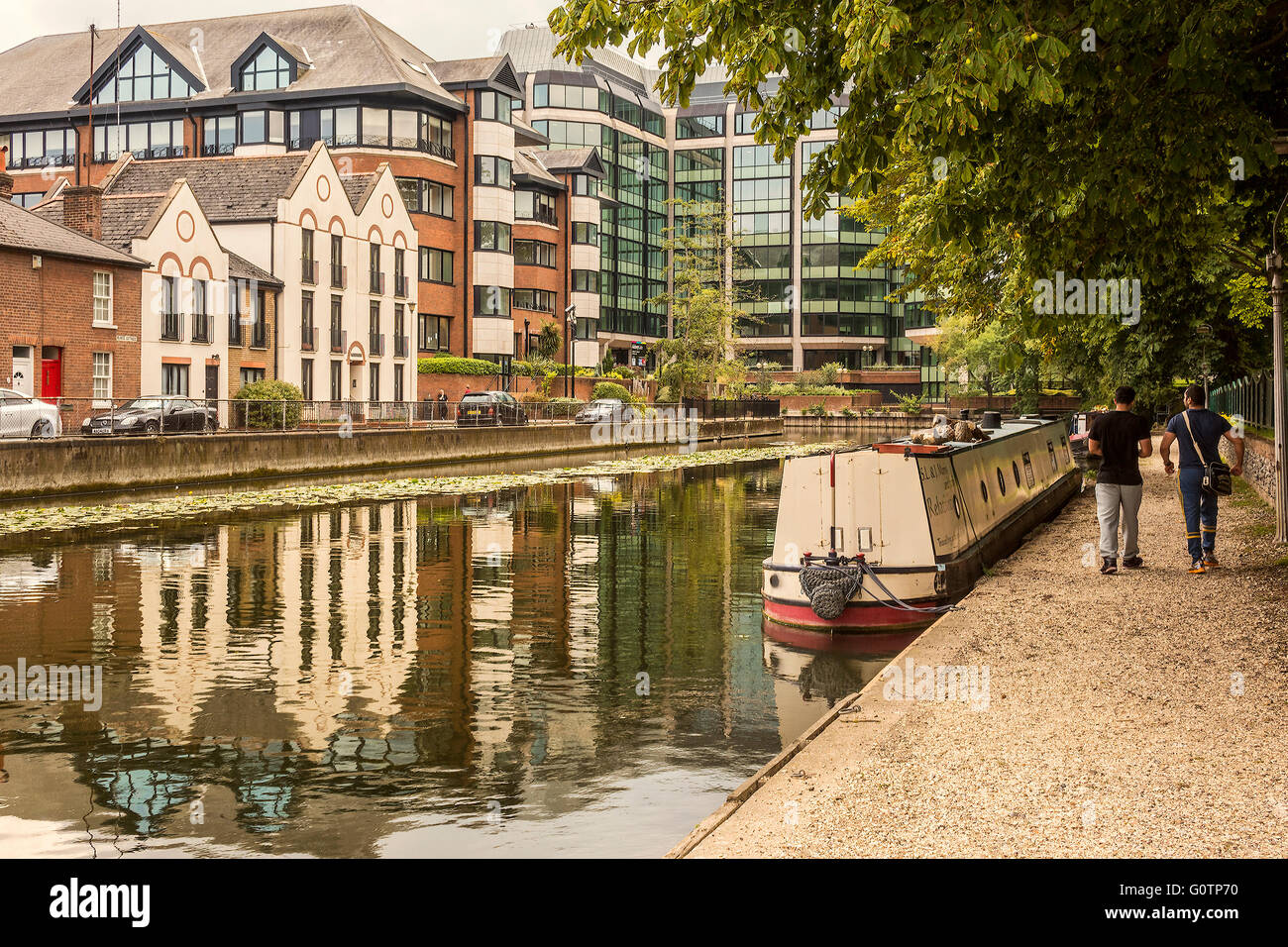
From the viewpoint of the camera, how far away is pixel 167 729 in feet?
32.6

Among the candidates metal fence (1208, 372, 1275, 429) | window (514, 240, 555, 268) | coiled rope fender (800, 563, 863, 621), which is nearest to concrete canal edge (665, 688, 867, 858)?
coiled rope fender (800, 563, 863, 621)

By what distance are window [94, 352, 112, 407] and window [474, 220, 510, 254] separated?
102ft

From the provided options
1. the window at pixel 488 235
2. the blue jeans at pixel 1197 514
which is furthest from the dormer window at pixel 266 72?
the blue jeans at pixel 1197 514

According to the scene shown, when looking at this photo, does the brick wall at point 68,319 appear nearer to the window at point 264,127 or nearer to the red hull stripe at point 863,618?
the window at point 264,127

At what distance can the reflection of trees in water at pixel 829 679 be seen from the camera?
11766mm

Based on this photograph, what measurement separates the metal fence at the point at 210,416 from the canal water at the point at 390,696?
10503mm

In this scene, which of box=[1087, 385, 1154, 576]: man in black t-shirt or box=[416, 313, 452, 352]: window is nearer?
box=[1087, 385, 1154, 576]: man in black t-shirt

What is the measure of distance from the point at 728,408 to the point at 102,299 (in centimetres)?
4414

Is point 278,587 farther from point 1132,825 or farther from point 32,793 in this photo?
point 1132,825

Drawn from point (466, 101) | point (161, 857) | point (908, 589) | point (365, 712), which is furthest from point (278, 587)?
point (466, 101)

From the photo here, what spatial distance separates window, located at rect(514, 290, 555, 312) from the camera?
8100 centimetres

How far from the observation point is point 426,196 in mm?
67750

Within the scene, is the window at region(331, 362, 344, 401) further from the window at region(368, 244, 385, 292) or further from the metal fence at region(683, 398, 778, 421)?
the metal fence at region(683, 398, 778, 421)

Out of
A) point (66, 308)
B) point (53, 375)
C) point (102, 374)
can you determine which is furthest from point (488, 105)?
point (53, 375)
